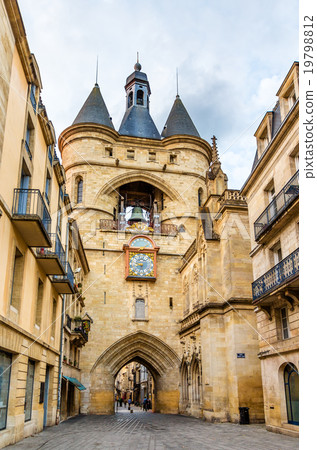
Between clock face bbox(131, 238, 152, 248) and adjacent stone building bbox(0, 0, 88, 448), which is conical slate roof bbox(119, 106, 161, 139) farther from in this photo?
adjacent stone building bbox(0, 0, 88, 448)

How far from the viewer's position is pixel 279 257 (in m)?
14.6

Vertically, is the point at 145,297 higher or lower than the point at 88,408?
higher

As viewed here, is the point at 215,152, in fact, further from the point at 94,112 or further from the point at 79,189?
the point at 94,112

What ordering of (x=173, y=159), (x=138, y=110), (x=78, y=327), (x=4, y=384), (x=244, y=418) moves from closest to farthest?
(x=4, y=384)
(x=244, y=418)
(x=78, y=327)
(x=173, y=159)
(x=138, y=110)

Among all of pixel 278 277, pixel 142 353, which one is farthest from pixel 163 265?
pixel 278 277

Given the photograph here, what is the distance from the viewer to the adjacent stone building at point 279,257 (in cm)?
1230

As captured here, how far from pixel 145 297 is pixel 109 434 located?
46.4 feet

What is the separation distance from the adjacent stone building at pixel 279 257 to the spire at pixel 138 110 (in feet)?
69.9

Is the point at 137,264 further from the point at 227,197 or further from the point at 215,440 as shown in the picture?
the point at 215,440

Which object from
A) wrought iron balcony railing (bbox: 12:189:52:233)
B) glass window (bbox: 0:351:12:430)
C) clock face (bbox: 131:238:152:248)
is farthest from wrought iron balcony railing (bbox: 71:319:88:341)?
glass window (bbox: 0:351:12:430)

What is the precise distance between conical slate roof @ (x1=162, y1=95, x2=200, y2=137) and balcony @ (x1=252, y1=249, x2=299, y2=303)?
2198 centimetres

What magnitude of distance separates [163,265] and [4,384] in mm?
19179
